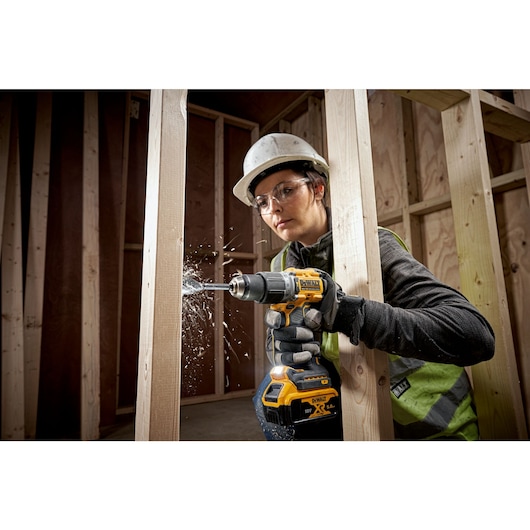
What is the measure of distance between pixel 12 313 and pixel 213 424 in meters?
1.27

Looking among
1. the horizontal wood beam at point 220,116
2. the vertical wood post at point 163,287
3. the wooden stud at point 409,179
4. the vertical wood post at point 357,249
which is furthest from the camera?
the horizontal wood beam at point 220,116

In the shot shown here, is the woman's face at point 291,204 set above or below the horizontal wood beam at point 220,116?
below

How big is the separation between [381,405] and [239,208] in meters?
2.42

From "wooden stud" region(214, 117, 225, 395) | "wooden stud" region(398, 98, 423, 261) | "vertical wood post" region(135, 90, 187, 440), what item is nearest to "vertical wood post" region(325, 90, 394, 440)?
"vertical wood post" region(135, 90, 187, 440)

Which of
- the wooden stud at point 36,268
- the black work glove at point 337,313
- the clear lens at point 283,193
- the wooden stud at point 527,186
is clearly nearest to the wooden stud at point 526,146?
the wooden stud at point 527,186

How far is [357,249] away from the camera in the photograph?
2.47 feet

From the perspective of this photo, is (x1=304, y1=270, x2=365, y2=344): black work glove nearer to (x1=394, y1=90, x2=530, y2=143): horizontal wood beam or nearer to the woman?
the woman

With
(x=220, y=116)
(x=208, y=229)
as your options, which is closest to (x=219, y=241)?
(x=208, y=229)

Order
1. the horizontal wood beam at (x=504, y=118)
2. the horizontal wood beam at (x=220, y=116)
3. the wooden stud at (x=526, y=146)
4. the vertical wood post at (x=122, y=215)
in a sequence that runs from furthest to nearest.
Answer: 1. the horizontal wood beam at (x=220, y=116)
2. the vertical wood post at (x=122, y=215)
3. the wooden stud at (x=526, y=146)
4. the horizontal wood beam at (x=504, y=118)

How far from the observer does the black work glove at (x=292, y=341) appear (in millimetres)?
834

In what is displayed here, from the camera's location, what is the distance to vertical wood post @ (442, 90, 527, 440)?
101cm

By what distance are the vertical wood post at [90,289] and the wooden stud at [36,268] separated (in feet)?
0.68

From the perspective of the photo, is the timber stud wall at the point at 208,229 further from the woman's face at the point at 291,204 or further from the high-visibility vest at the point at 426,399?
the woman's face at the point at 291,204

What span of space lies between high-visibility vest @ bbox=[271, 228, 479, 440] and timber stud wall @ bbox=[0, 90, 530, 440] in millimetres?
93
